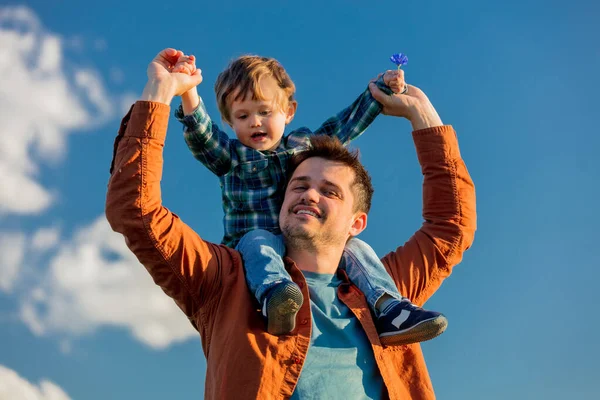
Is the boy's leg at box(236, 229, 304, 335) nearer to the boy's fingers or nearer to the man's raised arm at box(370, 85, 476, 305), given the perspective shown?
the man's raised arm at box(370, 85, 476, 305)

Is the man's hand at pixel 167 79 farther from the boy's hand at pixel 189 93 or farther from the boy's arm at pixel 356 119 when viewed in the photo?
the boy's arm at pixel 356 119

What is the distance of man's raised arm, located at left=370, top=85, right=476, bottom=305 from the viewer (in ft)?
18.4

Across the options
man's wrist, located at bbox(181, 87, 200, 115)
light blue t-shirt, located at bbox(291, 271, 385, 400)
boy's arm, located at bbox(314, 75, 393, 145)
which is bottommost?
light blue t-shirt, located at bbox(291, 271, 385, 400)

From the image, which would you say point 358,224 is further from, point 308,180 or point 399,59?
point 399,59

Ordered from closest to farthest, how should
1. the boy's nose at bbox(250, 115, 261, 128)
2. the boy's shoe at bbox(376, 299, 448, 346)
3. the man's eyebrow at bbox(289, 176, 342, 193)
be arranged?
the boy's shoe at bbox(376, 299, 448, 346), the man's eyebrow at bbox(289, 176, 342, 193), the boy's nose at bbox(250, 115, 261, 128)

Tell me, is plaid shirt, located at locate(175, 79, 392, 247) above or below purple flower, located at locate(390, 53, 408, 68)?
below

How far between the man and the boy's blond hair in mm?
617

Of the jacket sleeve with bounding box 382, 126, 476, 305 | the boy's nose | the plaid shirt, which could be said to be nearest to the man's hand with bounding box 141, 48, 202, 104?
the plaid shirt

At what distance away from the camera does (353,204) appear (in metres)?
5.54

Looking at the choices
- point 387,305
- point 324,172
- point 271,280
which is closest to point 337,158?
point 324,172

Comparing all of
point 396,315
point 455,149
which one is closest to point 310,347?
point 396,315

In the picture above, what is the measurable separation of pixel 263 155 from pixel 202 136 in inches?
18.9


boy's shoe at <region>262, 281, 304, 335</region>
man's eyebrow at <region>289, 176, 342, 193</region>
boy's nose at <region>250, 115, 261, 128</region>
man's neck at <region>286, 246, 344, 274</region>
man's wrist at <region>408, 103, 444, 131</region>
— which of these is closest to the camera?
boy's shoe at <region>262, 281, 304, 335</region>

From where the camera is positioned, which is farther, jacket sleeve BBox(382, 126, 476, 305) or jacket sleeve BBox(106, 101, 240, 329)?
jacket sleeve BBox(382, 126, 476, 305)
